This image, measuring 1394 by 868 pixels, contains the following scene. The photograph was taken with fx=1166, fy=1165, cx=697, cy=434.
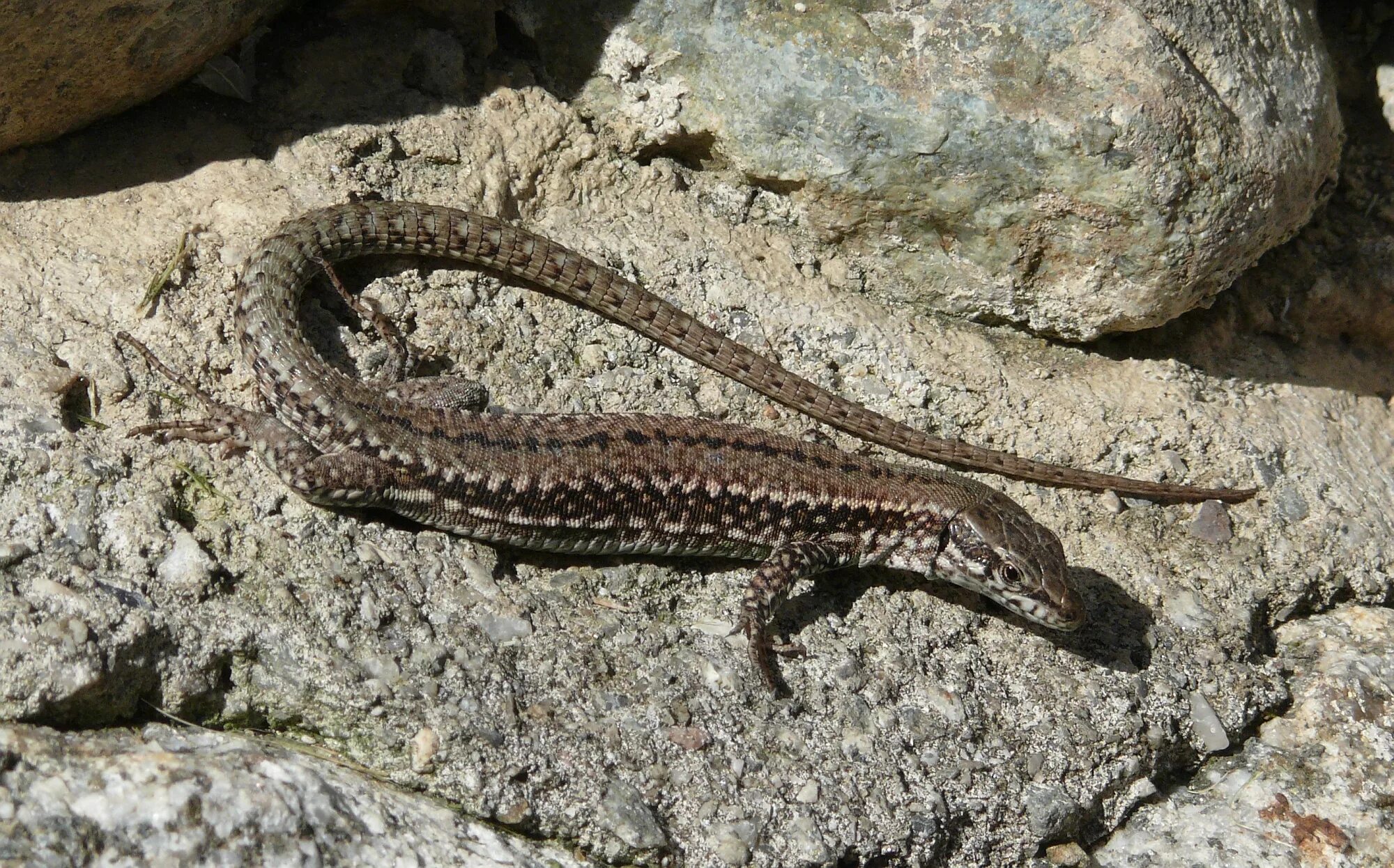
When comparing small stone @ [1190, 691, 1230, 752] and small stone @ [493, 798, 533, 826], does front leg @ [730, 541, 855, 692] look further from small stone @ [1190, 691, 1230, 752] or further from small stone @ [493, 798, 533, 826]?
small stone @ [1190, 691, 1230, 752]

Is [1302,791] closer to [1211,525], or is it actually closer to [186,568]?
[1211,525]

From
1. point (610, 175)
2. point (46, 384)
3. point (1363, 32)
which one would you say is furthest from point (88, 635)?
point (1363, 32)

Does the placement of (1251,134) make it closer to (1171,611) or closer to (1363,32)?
(1171,611)

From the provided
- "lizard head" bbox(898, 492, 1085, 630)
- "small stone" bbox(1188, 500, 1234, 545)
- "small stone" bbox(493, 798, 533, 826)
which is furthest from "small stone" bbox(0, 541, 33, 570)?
"small stone" bbox(1188, 500, 1234, 545)

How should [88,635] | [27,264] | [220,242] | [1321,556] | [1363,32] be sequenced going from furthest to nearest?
[1363,32] < [1321,556] < [220,242] < [27,264] < [88,635]

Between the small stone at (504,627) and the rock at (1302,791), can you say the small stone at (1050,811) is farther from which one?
the small stone at (504,627)

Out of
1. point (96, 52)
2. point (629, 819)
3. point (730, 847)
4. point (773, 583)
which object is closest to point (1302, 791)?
point (773, 583)

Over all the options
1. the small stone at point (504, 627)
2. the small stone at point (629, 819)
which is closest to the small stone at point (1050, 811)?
the small stone at point (629, 819)
